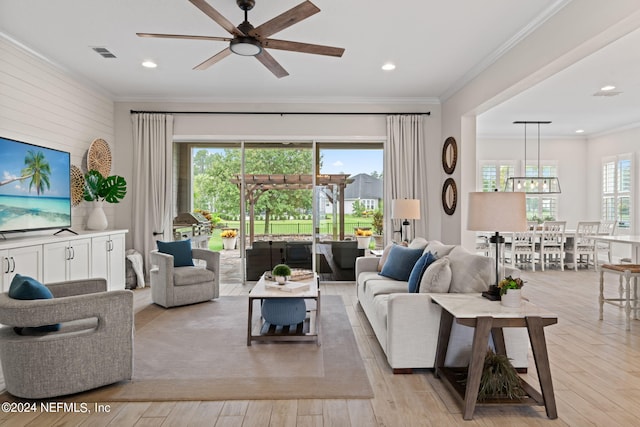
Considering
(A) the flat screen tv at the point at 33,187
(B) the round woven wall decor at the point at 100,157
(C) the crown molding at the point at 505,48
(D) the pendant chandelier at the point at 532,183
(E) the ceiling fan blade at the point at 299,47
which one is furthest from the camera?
(D) the pendant chandelier at the point at 532,183

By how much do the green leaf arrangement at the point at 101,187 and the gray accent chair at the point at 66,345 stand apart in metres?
3.20

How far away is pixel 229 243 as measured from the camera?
22.2 ft

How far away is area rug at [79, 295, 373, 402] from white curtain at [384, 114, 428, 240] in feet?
9.15

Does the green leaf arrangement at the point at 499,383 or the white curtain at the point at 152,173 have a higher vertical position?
the white curtain at the point at 152,173

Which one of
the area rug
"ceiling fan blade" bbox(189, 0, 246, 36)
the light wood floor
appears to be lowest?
the light wood floor

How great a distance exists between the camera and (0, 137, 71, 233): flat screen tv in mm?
4023

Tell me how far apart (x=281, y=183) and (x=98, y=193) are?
8.73ft

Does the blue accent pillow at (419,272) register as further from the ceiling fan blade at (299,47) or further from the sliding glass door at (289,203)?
the sliding glass door at (289,203)

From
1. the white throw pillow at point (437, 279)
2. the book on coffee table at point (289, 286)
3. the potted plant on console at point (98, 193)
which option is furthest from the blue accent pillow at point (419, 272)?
the potted plant on console at point (98, 193)

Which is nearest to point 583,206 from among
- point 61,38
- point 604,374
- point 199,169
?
point 604,374

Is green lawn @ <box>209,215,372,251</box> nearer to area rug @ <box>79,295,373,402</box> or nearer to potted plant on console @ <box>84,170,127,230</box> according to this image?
potted plant on console @ <box>84,170,127,230</box>

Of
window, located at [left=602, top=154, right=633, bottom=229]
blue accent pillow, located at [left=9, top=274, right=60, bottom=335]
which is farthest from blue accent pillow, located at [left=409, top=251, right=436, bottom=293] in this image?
window, located at [left=602, top=154, right=633, bottom=229]

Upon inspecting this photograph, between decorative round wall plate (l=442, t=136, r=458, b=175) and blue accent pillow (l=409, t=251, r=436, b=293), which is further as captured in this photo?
decorative round wall plate (l=442, t=136, r=458, b=175)

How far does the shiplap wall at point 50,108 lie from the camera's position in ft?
14.2
